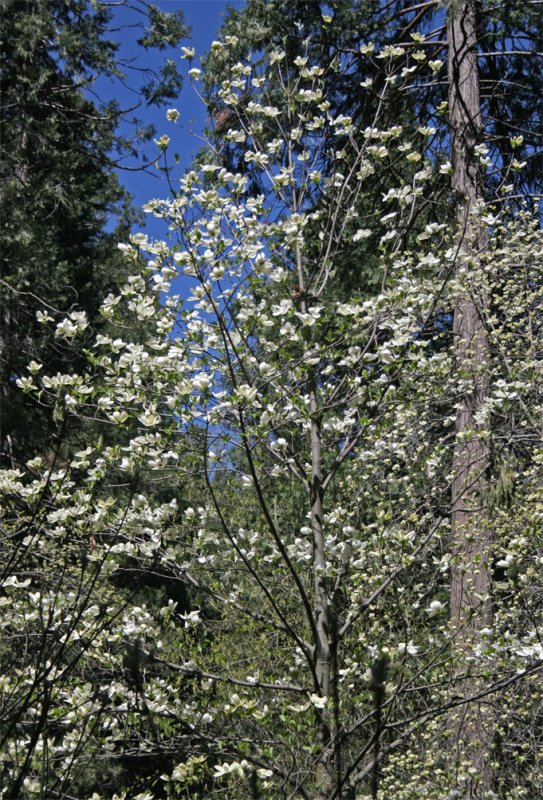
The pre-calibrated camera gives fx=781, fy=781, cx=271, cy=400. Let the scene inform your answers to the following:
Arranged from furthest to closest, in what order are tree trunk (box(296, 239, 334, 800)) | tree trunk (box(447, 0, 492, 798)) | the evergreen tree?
the evergreen tree → tree trunk (box(447, 0, 492, 798)) → tree trunk (box(296, 239, 334, 800))

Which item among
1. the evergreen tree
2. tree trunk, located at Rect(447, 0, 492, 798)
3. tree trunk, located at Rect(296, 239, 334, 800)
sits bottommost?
tree trunk, located at Rect(296, 239, 334, 800)

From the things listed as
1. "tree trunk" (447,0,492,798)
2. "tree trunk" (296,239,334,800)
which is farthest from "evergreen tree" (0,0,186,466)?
"tree trunk" (296,239,334,800)

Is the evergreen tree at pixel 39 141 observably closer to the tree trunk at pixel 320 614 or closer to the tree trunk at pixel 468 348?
the tree trunk at pixel 468 348

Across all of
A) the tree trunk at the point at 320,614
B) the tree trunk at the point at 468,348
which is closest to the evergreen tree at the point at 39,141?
the tree trunk at the point at 468,348

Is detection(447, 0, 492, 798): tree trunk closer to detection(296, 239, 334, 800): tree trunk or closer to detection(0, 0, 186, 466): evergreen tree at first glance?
detection(296, 239, 334, 800): tree trunk

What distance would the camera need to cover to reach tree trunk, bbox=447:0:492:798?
4703mm

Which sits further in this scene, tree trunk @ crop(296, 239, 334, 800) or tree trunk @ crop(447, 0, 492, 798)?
tree trunk @ crop(447, 0, 492, 798)

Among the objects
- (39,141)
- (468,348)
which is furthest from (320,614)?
(39,141)

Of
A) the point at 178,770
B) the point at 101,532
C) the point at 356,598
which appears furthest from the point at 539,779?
the point at 101,532

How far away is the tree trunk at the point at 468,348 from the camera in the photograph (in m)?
4.70

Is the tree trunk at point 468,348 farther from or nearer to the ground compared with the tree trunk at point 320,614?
farther from the ground

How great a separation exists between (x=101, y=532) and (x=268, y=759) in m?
1.09

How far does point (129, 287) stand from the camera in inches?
124

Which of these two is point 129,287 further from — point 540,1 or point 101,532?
point 540,1
